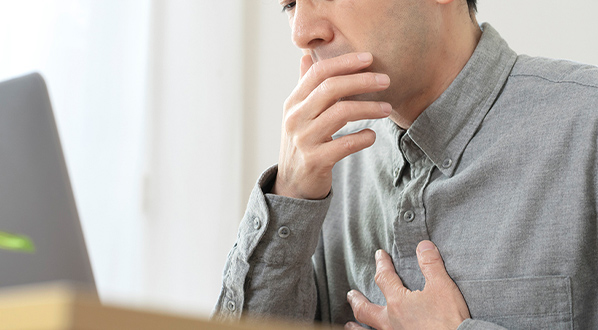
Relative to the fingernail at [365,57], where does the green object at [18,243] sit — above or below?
below

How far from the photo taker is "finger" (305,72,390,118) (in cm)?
97

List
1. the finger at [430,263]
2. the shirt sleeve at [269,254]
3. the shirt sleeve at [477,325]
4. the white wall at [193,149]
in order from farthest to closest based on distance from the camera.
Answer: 1. the white wall at [193,149]
2. the shirt sleeve at [269,254]
3. the finger at [430,263]
4. the shirt sleeve at [477,325]

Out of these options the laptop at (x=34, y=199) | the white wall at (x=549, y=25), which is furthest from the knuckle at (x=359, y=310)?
the white wall at (x=549, y=25)

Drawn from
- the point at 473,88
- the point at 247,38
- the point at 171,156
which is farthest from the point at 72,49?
the point at 473,88

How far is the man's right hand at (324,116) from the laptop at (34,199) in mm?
458

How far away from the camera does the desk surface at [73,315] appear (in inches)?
8.8

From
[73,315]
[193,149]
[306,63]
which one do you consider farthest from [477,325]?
[193,149]

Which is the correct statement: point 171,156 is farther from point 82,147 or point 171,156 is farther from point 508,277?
point 508,277

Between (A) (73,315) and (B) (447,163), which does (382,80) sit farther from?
(A) (73,315)

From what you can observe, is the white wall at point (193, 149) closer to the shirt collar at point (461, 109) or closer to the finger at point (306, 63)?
the finger at point (306, 63)

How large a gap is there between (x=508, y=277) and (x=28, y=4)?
4.97 feet

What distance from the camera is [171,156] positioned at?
1993 millimetres

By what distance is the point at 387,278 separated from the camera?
1.05 m

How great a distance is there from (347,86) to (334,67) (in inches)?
1.8
